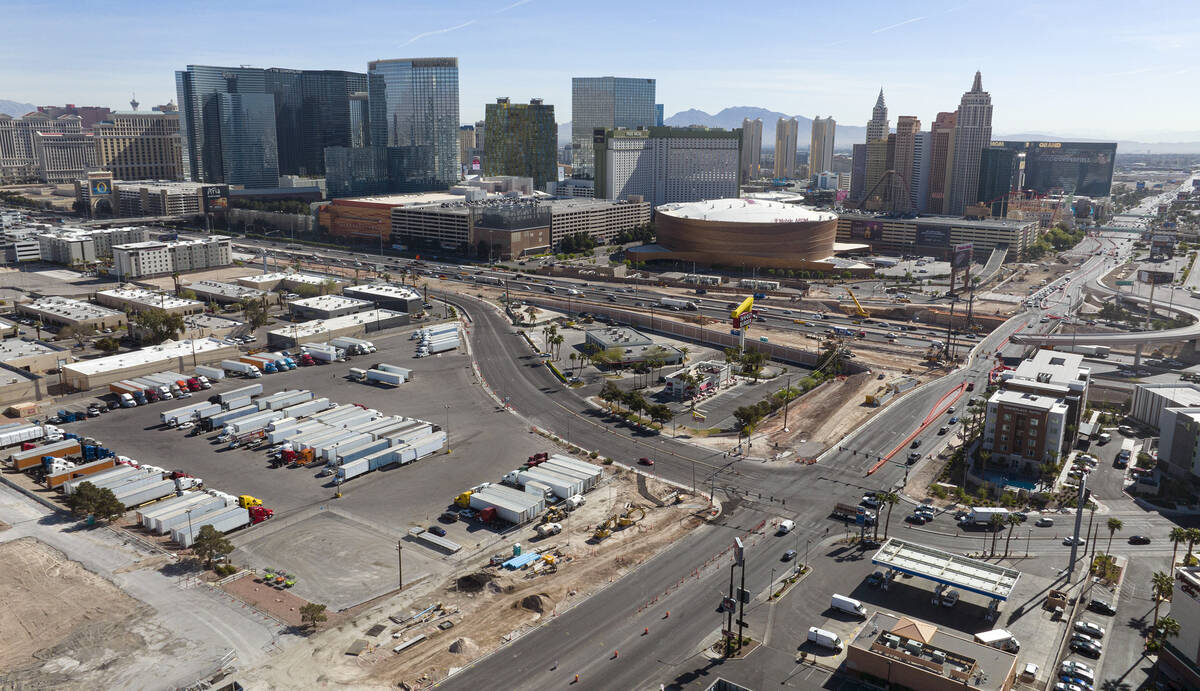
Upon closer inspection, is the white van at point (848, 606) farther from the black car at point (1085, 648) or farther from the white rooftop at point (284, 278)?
the white rooftop at point (284, 278)

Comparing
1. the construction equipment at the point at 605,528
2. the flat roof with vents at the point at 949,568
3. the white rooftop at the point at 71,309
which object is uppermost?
the white rooftop at the point at 71,309

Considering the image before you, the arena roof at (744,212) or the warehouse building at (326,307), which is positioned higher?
the arena roof at (744,212)

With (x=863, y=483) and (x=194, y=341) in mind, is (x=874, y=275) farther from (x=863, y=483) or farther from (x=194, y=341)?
(x=194, y=341)

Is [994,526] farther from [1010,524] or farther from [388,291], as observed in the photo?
[388,291]

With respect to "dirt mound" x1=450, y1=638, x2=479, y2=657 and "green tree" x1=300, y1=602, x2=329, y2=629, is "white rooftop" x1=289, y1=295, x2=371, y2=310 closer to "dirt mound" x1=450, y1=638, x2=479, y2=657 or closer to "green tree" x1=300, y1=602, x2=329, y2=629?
"green tree" x1=300, y1=602, x2=329, y2=629


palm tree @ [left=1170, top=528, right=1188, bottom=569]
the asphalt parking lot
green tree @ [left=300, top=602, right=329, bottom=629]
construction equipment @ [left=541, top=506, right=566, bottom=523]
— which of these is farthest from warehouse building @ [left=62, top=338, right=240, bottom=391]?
palm tree @ [left=1170, top=528, right=1188, bottom=569]

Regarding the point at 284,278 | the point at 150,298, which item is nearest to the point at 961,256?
the point at 284,278

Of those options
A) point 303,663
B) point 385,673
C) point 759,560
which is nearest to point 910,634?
point 759,560

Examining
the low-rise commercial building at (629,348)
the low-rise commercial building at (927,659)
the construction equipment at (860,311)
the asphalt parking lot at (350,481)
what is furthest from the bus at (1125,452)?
the construction equipment at (860,311)

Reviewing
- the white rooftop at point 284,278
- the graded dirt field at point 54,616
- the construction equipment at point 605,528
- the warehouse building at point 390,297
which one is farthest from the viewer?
the white rooftop at point 284,278
